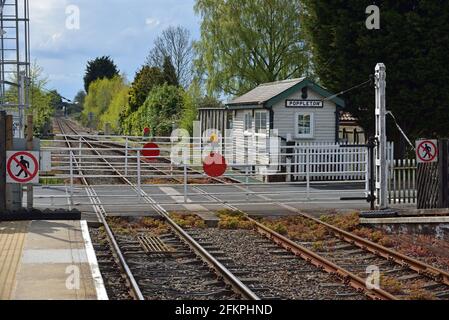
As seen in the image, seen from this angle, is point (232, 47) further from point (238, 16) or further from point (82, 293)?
point (82, 293)

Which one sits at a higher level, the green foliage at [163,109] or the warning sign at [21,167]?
the green foliage at [163,109]

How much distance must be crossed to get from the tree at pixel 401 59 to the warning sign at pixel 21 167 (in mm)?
16428

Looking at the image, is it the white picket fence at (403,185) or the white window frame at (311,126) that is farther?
the white window frame at (311,126)

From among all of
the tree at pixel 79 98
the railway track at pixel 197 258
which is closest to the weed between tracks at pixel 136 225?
the railway track at pixel 197 258

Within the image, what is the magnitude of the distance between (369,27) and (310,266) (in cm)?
1731

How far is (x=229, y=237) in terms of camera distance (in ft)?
46.5

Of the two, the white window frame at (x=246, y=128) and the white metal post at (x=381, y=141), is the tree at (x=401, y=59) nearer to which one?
the white window frame at (x=246, y=128)

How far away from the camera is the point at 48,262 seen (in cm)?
1066

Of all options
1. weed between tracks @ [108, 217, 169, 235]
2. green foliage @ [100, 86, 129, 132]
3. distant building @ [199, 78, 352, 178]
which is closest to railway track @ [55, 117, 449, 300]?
weed between tracks @ [108, 217, 169, 235]

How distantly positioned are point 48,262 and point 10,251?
3.73 feet

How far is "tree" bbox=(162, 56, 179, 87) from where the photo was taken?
69500 millimetres

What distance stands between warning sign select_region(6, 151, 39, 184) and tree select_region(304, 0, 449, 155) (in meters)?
16.4

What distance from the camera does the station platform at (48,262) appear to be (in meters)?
8.69
